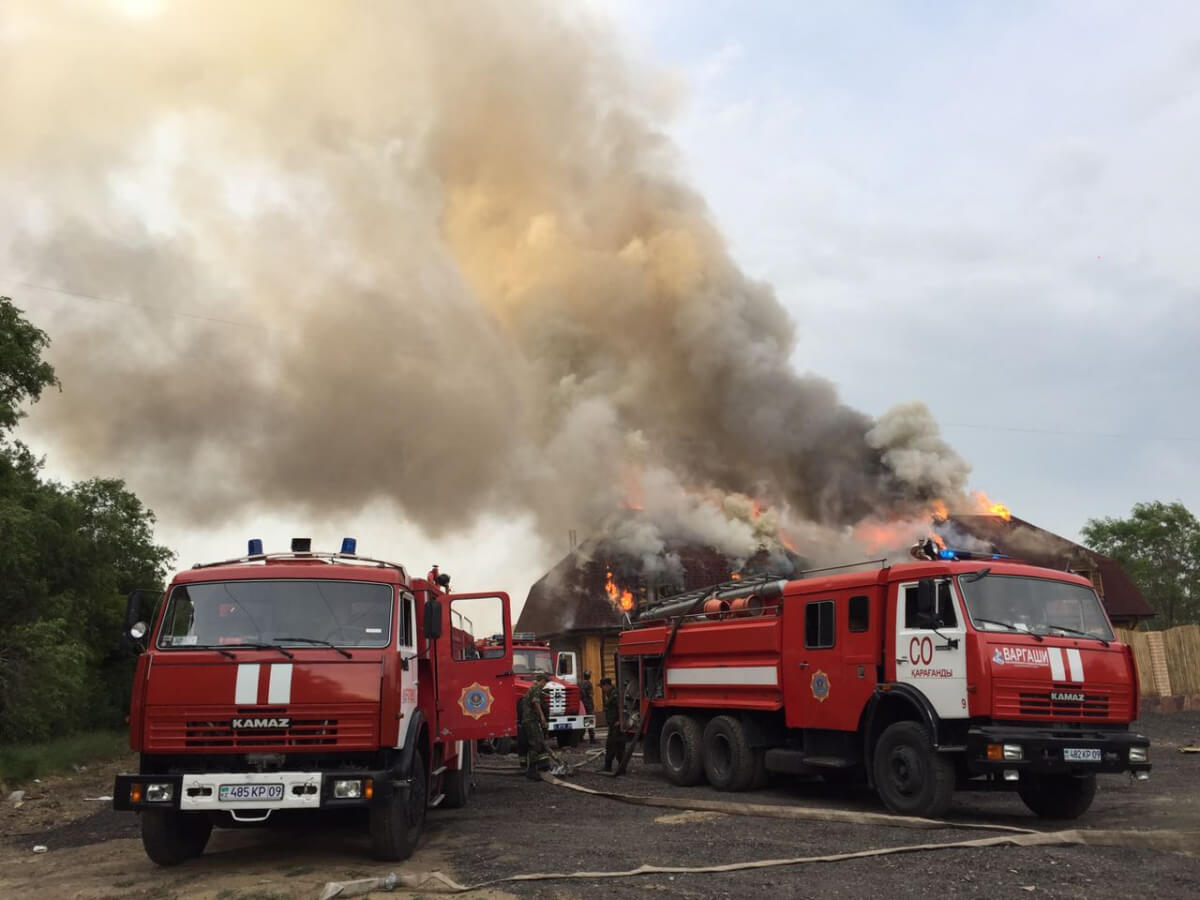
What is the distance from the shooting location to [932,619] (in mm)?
11078

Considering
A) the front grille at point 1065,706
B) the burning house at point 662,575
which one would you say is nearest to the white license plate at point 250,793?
the front grille at point 1065,706

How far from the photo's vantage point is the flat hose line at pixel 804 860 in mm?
7664

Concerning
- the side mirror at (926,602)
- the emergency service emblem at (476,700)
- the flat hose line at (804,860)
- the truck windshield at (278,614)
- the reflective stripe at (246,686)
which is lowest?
the flat hose line at (804,860)

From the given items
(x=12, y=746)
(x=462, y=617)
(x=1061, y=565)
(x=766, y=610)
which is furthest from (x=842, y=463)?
(x=12, y=746)

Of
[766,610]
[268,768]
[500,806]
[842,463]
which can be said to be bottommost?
[500,806]

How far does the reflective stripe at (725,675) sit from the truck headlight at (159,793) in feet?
26.2

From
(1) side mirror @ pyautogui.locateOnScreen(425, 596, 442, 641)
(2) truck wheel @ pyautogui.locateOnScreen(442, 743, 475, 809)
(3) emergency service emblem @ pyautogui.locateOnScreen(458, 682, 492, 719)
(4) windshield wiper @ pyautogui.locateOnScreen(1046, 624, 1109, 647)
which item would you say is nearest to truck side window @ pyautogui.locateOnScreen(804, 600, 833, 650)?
(4) windshield wiper @ pyautogui.locateOnScreen(1046, 624, 1109, 647)

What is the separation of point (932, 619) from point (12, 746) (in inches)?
670

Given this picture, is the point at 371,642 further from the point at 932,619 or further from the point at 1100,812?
the point at 1100,812

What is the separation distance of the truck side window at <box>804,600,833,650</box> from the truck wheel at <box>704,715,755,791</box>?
6.74 ft

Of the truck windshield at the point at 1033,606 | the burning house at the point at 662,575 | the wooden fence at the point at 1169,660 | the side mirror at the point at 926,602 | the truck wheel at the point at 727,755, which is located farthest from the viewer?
the burning house at the point at 662,575

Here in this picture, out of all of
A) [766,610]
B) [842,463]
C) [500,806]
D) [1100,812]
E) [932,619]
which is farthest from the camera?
[842,463]

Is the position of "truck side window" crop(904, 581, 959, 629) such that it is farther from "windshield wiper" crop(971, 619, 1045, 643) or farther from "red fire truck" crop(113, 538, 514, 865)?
"red fire truck" crop(113, 538, 514, 865)

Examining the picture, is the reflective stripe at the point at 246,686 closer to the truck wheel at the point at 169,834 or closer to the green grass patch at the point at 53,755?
the truck wheel at the point at 169,834
